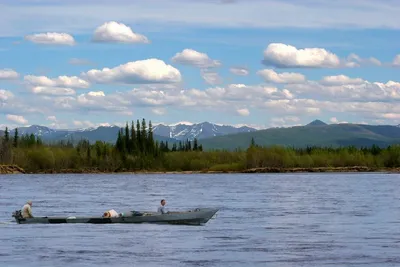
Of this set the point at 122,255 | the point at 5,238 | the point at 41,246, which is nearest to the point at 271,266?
the point at 122,255

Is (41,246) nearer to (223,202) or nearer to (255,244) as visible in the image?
(255,244)

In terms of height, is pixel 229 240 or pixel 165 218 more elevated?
pixel 165 218

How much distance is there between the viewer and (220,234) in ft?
213

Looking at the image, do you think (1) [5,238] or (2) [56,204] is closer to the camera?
(1) [5,238]

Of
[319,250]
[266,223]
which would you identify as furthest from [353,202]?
[319,250]

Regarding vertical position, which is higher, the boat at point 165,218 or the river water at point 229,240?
the boat at point 165,218

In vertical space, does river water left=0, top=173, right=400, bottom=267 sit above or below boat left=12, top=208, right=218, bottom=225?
below

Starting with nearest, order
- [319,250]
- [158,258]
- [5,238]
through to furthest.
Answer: [158,258] → [319,250] → [5,238]

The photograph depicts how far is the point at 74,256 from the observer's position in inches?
2028

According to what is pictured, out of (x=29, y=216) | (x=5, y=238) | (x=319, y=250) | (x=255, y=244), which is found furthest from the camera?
(x=29, y=216)

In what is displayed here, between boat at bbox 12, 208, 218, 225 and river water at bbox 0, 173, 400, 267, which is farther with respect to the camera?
boat at bbox 12, 208, 218, 225

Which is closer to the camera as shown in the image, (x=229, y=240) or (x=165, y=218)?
(x=229, y=240)

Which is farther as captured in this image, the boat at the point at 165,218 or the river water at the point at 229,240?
the boat at the point at 165,218

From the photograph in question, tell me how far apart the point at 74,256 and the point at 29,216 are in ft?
77.9
